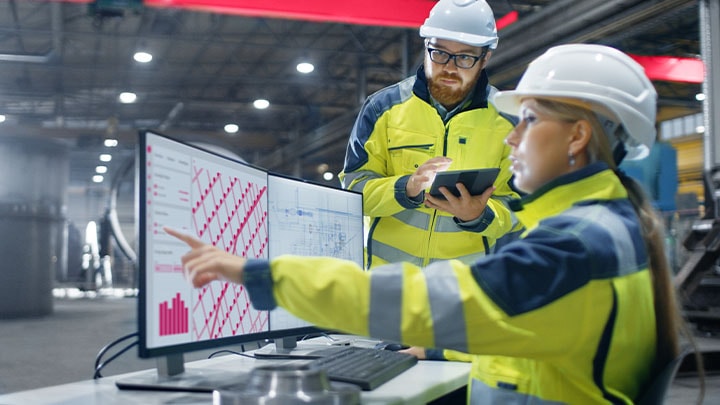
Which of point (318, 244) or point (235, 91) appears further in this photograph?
point (235, 91)

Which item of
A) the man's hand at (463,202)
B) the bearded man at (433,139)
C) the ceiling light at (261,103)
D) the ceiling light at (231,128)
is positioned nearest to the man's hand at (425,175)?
the bearded man at (433,139)

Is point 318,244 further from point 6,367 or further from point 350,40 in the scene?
point 350,40

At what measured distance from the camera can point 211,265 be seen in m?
1.03

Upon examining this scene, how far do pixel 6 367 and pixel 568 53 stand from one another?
18.8 ft

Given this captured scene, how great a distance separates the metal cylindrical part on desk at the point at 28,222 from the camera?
9.80 meters

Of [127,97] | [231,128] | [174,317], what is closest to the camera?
[174,317]

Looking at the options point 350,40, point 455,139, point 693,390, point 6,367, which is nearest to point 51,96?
point 350,40

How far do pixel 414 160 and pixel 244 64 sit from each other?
14.1 meters

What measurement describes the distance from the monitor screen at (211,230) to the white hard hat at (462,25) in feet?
2.15

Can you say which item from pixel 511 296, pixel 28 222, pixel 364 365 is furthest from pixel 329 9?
pixel 511 296

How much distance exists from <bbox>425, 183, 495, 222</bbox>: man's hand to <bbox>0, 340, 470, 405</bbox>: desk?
448mm

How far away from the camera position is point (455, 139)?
7.28ft

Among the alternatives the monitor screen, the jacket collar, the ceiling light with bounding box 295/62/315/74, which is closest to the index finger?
the monitor screen

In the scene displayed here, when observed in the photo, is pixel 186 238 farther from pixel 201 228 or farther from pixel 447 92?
pixel 447 92
